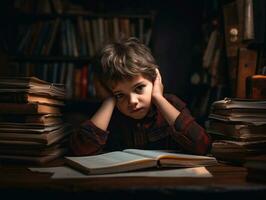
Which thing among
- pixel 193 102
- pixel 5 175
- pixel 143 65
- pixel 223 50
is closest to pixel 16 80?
pixel 5 175

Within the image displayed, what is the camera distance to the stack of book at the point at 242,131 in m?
1.16

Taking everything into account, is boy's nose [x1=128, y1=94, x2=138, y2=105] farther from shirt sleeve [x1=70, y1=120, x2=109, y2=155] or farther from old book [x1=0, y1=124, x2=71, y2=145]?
old book [x1=0, y1=124, x2=71, y2=145]

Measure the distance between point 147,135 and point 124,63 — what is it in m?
0.35

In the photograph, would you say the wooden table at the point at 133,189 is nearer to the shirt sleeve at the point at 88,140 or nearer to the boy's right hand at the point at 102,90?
the shirt sleeve at the point at 88,140

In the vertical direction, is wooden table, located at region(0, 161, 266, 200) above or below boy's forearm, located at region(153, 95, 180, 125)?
below

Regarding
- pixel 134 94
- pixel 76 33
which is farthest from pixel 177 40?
pixel 134 94

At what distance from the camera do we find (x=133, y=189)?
817 millimetres

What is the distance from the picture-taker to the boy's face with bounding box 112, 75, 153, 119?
1.48m

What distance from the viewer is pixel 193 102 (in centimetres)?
245

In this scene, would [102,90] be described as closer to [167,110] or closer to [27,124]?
[167,110]

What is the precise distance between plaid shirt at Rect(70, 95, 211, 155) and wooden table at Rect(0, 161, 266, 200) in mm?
446

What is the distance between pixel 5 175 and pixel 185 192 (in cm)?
49

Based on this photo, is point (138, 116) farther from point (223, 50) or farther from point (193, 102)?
point (193, 102)

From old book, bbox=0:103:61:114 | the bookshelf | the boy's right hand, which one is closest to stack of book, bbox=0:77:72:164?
old book, bbox=0:103:61:114
